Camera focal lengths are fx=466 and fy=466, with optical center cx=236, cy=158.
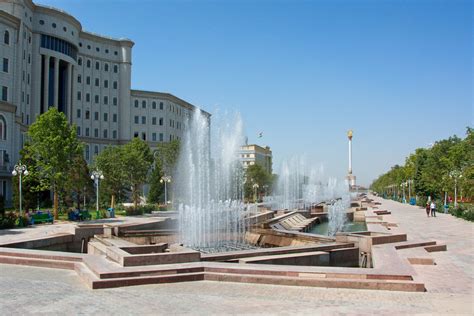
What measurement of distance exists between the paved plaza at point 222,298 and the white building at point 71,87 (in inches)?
1328

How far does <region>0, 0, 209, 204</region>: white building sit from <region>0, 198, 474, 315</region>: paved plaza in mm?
33733

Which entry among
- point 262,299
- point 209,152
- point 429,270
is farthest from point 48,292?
point 209,152

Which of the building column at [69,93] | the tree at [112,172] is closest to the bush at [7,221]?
the tree at [112,172]

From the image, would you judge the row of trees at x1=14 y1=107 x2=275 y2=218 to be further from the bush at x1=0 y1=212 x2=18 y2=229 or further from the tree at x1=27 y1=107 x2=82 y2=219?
the bush at x1=0 y1=212 x2=18 y2=229

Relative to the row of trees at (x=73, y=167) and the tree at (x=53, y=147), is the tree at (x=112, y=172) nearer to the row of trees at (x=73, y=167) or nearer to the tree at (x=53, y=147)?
the row of trees at (x=73, y=167)

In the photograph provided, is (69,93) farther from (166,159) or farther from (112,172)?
(112,172)

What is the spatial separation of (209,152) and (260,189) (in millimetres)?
40948

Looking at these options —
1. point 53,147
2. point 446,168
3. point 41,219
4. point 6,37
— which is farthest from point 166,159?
point 446,168

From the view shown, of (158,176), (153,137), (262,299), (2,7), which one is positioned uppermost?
(2,7)

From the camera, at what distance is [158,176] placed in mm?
45156

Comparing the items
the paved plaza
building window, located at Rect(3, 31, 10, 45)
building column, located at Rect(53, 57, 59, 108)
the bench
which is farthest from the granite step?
building column, located at Rect(53, 57, 59, 108)

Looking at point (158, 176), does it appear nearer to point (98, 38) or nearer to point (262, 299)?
point (98, 38)

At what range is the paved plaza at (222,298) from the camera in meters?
7.46

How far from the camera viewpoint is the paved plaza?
7.46m
